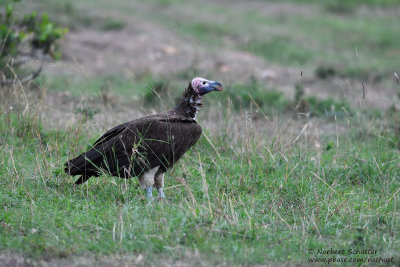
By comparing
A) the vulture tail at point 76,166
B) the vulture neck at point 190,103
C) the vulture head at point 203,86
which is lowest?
the vulture tail at point 76,166

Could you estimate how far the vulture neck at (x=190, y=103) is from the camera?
6.09 meters

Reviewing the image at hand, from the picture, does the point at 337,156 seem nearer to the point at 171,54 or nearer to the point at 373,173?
the point at 373,173

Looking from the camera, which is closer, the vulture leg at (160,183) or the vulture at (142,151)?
the vulture at (142,151)

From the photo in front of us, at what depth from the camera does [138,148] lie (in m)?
5.67

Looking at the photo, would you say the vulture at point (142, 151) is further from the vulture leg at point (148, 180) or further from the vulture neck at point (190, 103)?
the vulture neck at point (190, 103)

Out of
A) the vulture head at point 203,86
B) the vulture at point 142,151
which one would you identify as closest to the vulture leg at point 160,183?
the vulture at point 142,151

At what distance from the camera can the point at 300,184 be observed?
590cm

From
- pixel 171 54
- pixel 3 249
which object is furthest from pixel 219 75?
pixel 3 249

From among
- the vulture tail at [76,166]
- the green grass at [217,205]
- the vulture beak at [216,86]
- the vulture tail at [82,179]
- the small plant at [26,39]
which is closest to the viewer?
the green grass at [217,205]

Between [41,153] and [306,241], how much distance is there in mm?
3021

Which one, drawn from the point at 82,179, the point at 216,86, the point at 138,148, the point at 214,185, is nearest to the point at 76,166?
the point at 82,179

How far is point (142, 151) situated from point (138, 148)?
50 mm

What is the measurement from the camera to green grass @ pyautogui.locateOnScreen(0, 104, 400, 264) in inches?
184

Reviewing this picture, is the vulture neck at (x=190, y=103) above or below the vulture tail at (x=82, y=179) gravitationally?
above
